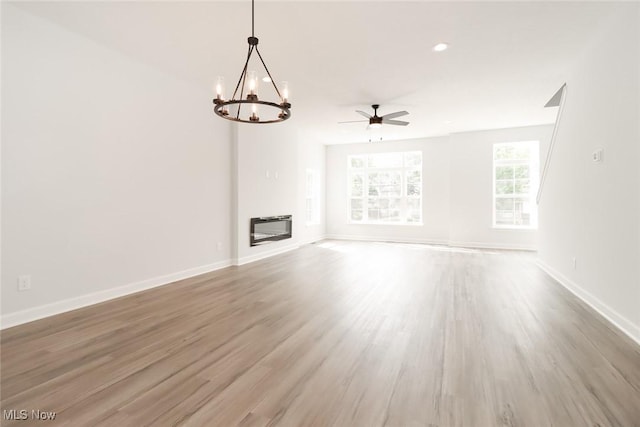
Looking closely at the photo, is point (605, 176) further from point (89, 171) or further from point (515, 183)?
point (89, 171)

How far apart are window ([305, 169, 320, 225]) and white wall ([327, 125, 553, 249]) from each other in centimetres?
157

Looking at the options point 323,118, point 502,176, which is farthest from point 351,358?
point 502,176

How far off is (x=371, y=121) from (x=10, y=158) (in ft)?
15.6

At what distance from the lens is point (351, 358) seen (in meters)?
2.23

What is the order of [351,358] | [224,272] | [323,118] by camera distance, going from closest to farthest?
[351,358]
[224,272]
[323,118]

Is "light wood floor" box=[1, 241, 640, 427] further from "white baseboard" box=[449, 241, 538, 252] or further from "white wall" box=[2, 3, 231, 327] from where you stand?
"white baseboard" box=[449, 241, 538, 252]

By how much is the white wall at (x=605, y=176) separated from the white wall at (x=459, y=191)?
346 centimetres

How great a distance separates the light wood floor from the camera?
5.43 feet

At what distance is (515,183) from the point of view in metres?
7.75

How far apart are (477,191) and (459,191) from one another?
41 cm

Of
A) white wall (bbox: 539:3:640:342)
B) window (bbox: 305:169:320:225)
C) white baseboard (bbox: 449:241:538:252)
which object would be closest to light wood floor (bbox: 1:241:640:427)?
white wall (bbox: 539:3:640:342)

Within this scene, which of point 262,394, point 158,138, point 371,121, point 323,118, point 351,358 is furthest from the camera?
point 323,118

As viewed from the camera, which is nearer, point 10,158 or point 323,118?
point 10,158

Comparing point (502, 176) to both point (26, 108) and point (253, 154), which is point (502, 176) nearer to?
point (253, 154)
